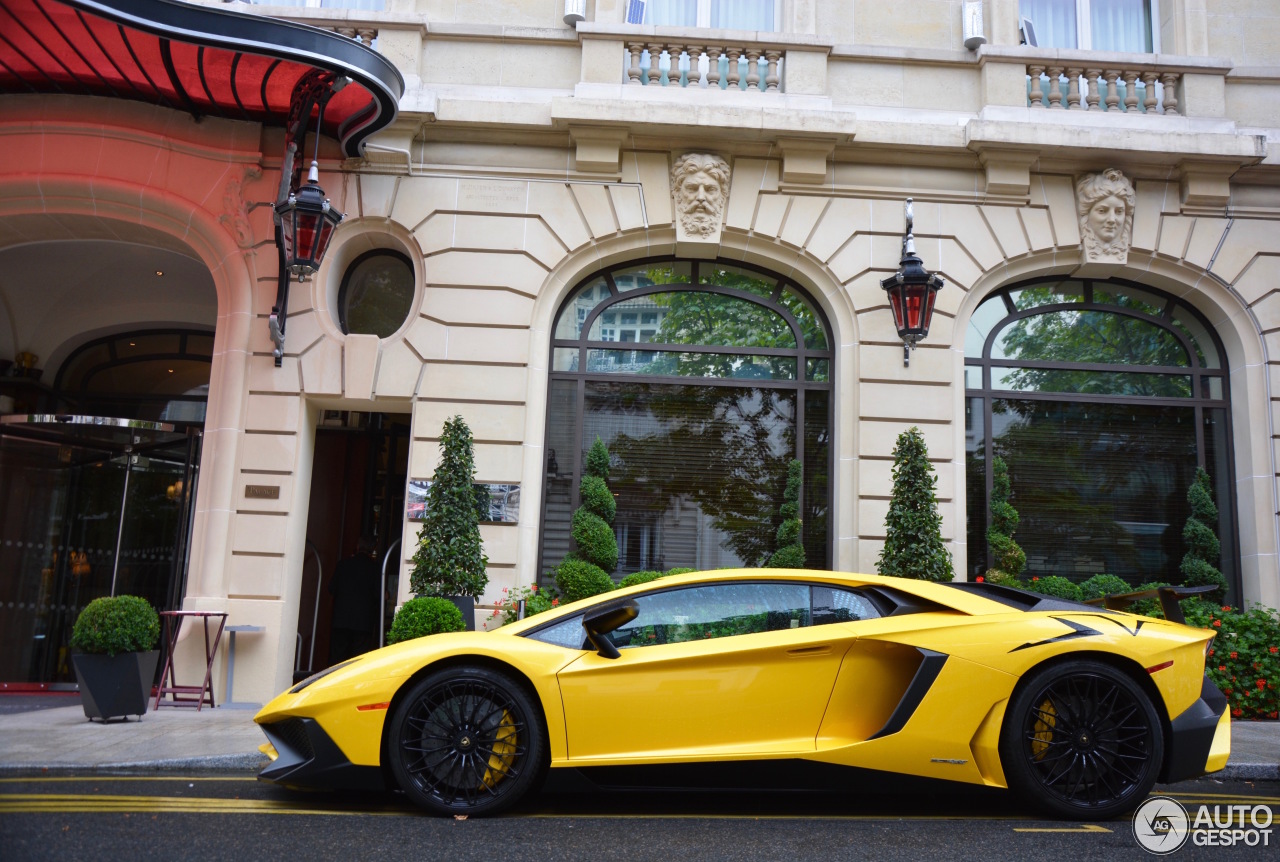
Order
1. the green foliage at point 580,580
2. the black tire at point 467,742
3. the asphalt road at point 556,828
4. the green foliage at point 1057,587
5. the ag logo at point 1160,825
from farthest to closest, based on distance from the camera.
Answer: the green foliage at point 1057,587, the green foliage at point 580,580, the black tire at point 467,742, the ag logo at point 1160,825, the asphalt road at point 556,828

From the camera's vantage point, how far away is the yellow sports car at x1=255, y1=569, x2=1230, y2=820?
15.8ft

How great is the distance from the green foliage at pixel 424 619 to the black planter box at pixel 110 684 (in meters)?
2.05

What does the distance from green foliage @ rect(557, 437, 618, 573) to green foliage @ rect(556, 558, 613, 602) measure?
91 millimetres

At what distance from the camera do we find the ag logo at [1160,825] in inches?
173

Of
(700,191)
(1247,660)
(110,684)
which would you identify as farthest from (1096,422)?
(110,684)

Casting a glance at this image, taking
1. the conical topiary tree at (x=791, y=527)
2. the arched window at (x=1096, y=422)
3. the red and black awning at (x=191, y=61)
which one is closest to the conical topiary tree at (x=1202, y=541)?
the arched window at (x=1096, y=422)

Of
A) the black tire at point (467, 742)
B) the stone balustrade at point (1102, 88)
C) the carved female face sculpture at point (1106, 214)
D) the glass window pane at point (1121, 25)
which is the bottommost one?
the black tire at point (467, 742)

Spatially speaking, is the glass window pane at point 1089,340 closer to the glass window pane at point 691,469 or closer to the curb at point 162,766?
the glass window pane at point 691,469

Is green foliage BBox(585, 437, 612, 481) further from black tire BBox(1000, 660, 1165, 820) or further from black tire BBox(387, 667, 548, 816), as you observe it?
black tire BBox(1000, 660, 1165, 820)

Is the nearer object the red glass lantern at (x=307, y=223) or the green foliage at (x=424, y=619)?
Answer: the green foliage at (x=424, y=619)

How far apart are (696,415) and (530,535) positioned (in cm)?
230

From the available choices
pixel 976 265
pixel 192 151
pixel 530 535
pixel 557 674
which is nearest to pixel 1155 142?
pixel 976 265

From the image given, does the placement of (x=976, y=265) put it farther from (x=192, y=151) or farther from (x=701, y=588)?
(x=192, y=151)

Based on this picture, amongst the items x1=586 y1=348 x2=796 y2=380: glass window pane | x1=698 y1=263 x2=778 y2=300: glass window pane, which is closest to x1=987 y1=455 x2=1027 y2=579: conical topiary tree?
x1=586 y1=348 x2=796 y2=380: glass window pane
